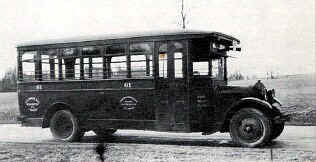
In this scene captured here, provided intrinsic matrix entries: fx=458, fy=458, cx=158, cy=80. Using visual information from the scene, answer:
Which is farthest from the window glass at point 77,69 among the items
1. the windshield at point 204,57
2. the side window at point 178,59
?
the windshield at point 204,57

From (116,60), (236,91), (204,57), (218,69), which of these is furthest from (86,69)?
(236,91)

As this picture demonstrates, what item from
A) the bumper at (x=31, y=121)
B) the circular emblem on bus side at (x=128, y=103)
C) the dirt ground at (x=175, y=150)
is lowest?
the dirt ground at (x=175, y=150)

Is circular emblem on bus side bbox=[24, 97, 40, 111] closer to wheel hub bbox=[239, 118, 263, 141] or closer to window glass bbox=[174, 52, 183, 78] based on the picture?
window glass bbox=[174, 52, 183, 78]

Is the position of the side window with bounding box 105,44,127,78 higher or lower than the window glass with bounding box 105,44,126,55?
lower

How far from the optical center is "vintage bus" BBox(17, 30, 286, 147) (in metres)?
9.38

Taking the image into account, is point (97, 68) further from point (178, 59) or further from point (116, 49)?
point (178, 59)

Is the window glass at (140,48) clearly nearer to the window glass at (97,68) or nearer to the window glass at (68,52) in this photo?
the window glass at (97,68)

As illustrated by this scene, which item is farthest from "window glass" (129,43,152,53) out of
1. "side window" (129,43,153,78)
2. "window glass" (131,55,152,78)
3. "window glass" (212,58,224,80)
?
"window glass" (212,58,224,80)

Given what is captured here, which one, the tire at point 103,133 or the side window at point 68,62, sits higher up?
the side window at point 68,62

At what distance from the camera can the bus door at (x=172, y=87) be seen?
966 centimetres

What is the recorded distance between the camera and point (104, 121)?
1066cm

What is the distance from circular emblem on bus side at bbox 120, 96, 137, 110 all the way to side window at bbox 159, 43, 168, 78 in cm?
90

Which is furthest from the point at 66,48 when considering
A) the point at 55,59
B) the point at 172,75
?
the point at 172,75

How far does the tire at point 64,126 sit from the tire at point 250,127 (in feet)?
12.7
